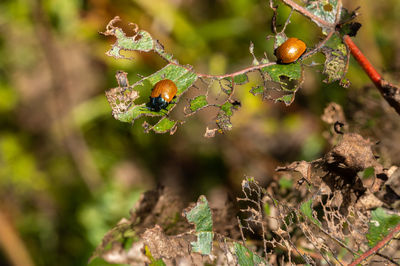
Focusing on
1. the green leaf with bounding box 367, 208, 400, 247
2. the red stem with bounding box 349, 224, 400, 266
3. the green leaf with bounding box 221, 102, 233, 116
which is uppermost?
the green leaf with bounding box 221, 102, 233, 116

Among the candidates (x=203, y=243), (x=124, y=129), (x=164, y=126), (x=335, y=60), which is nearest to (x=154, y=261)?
(x=203, y=243)

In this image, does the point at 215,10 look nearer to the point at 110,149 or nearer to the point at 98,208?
the point at 110,149

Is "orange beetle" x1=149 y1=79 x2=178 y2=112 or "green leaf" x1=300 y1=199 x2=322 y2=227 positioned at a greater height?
"orange beetle" x1=149 y1=79 x2=178 y2=112

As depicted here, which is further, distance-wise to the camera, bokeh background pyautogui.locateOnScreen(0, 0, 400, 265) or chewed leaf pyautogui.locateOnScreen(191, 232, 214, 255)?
bokeh background pyautogui.locateOnScreen(0, 0, 400, 265)

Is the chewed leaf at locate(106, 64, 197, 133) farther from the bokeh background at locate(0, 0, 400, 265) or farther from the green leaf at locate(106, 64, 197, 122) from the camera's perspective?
the bokeh background at locate(0, 0, 400, 265)

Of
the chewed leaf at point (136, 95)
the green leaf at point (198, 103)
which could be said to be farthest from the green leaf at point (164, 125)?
the green leaf at point (198, 103)

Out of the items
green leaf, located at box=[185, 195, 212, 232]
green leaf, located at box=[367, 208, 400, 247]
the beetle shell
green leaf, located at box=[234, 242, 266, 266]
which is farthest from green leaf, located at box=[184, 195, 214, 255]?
the beetle shell

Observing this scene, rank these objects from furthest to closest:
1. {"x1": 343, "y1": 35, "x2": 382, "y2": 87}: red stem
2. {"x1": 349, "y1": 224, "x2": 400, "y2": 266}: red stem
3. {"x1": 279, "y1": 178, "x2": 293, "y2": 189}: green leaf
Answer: {"x1": 279, "y1": 178, "x2": 293, "y2": 189}: green leaf → {"x1": 343, "y1": 35, "x2": 382, "y2": 87}: red stem → {"x1": 349, "y1": 224, "x2": 400, "y2": 266}: red stem
